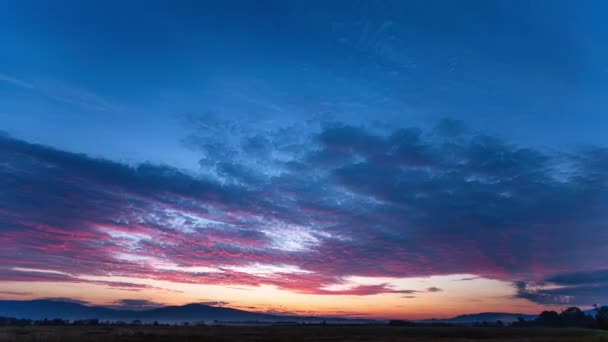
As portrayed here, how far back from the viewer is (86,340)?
58.3 meters

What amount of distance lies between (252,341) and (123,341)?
62.5 ft

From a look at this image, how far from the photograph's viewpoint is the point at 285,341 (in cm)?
7000

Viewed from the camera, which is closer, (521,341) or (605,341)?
(605,341)

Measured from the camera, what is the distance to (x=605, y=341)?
64.1 m

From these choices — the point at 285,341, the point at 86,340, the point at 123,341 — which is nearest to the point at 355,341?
the point at 285,341

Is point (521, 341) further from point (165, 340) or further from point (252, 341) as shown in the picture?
point (165, 340)

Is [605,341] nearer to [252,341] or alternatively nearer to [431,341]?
[431,341]

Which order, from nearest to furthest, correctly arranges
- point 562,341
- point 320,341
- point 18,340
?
point 18,340
point 562,341
point 320,341

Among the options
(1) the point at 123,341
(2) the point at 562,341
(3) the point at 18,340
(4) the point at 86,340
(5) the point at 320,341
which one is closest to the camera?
(3) the point at 18,340

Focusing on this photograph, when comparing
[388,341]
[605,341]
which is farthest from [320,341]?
[605,341]

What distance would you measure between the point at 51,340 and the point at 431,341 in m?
60.3

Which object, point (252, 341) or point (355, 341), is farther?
point (355, 341)

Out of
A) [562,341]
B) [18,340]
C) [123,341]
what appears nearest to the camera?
[18,340]

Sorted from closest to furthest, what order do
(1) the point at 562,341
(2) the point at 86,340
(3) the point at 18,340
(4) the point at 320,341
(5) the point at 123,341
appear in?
(3) the point at 18,340 < (2) the point at 86,340 < (5) the point at 123,341 < (1) the point at 562,341 < (4) the point at 320,341
